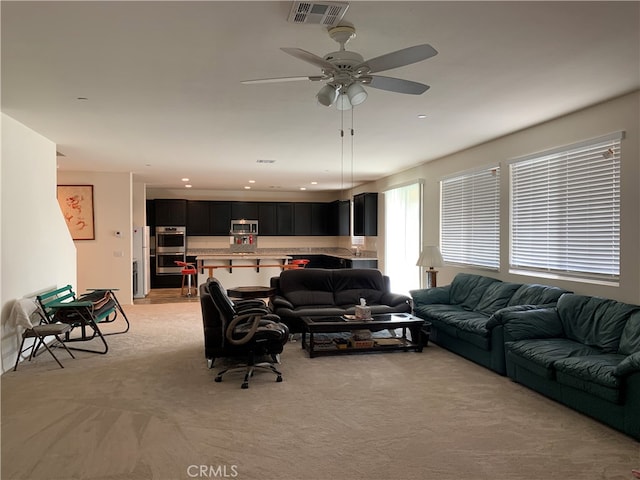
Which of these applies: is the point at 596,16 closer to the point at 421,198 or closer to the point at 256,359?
the point at 256,359

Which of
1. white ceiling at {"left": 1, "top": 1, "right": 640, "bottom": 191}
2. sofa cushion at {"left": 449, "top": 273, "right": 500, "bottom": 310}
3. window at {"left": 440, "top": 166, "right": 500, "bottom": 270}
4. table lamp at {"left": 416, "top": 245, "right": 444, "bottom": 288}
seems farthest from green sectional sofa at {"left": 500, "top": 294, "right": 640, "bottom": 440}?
table lamp at {"left": 416, "top": 245, "right": 444, "bottom": 288}

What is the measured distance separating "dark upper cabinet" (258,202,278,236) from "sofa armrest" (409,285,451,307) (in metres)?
6.97

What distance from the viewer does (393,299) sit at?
6.54 meters

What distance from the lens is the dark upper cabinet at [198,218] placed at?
1244 centimetres

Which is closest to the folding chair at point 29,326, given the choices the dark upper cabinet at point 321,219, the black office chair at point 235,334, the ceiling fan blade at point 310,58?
the black office chair at point 235,334

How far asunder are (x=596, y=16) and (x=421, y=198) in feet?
18.4

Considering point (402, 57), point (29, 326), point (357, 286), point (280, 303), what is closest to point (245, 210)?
point (357, 286)

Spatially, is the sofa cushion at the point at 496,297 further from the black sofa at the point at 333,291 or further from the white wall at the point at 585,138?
the black sofa at the point at 333,291

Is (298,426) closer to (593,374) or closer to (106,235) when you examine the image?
(593,374)

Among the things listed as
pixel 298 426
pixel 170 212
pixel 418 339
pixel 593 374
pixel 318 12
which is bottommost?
pixel 298 426

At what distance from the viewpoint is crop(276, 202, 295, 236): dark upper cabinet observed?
12961 mm

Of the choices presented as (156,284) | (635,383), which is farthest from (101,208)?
(635,383)

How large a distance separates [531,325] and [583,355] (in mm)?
591

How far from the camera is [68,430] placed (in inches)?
134
